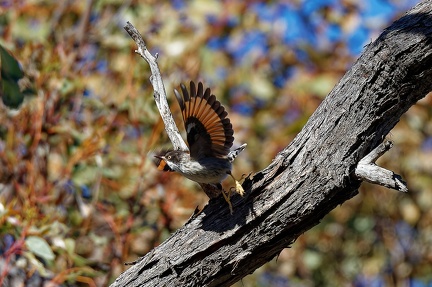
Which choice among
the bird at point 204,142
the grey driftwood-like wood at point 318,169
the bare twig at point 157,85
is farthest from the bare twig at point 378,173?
the bare twig at point 157,85

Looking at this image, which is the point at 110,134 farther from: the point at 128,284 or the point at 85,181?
the point at 128,284

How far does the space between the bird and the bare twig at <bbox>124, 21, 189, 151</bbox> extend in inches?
3.2

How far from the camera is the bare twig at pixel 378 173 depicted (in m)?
1.93

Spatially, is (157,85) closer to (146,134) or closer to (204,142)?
(204,142)

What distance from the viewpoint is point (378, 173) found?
1941 millimetres

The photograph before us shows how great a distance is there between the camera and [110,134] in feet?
11.9

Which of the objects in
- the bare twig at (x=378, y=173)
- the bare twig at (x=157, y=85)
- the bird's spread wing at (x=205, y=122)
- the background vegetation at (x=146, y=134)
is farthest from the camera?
the background vegetation at (x=146, y=134)

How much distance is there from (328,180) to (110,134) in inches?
71.0

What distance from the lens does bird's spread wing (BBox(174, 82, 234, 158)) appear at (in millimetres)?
2252

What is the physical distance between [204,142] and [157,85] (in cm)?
26

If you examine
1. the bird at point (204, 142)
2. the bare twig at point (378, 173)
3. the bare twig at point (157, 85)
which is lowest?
the bare twig at point (378, 173)

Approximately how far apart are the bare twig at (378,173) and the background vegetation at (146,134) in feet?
1.20

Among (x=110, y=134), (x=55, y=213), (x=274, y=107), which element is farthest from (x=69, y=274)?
(x=274, y=107)

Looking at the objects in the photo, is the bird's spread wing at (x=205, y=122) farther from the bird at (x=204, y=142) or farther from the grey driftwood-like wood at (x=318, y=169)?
the grey driftwood-like wood at (x=318, y=169)
